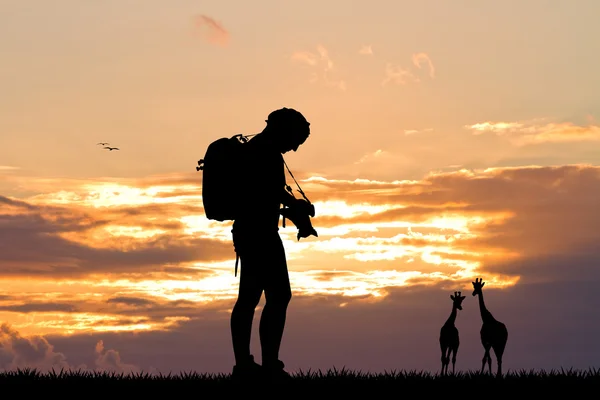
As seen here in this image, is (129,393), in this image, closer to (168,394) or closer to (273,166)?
(168,394)

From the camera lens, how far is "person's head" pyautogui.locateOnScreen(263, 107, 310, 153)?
1155 centimetres

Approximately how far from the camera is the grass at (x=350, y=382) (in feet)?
39.4

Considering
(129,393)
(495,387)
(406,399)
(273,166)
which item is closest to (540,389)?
(495,387)

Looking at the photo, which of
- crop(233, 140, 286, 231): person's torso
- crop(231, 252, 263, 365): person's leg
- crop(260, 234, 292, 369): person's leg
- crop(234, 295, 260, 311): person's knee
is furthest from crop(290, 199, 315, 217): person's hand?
crop(234, 295, 260, 311): person's knee

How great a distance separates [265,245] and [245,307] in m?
0.81

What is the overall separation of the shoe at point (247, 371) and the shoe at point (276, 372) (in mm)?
86

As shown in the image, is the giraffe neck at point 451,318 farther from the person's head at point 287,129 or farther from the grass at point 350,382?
the person's head at point 287,129

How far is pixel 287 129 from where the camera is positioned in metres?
11.5

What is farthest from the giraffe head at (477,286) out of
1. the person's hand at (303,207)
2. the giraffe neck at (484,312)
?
the person's hand at (303,207)

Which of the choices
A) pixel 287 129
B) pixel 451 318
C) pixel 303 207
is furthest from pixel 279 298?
pixel 451 318

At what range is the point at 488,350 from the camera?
1905cm

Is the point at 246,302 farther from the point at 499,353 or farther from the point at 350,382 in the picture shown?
the point at 499,353

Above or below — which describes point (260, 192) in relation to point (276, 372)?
above

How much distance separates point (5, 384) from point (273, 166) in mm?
4850
